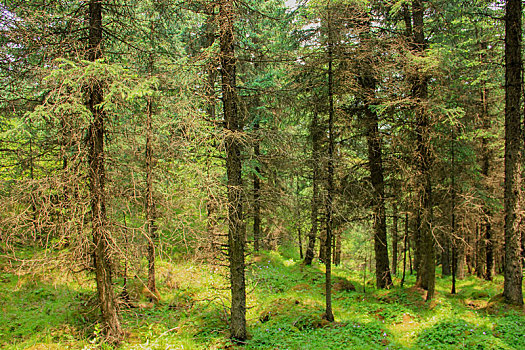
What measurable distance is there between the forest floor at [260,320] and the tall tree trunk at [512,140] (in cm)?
145

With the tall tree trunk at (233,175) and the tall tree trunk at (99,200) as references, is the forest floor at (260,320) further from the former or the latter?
the tall tree trunk at (233,175)

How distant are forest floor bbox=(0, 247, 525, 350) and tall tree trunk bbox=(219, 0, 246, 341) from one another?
0.41 meters

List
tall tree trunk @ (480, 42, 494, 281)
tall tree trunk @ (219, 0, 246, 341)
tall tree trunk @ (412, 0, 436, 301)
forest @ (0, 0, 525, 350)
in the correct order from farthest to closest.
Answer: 1. tall tree trunk @ (480, 42, 494, 281)
2. tall tree trunk @ (412, 0, 436, 301)
3. tall tree trunk @ (219, 0, 246, 341)
4. forest @ (0, 0, 525, 350)

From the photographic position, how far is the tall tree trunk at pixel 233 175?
679 cm

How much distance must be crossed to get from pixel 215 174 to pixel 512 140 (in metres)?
9.20

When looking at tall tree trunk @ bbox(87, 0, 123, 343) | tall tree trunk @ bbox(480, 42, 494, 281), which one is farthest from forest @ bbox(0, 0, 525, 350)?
tall tree trunk @ bbox(480, 42, 494, 281)

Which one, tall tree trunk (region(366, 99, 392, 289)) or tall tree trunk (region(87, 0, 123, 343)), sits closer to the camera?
tall tree trunk (region(87, 0, 123, 343))

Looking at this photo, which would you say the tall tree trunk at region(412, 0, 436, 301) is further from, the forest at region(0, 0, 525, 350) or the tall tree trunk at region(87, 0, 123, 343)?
the tall tree trunk at region(87, 0, 123, 343)

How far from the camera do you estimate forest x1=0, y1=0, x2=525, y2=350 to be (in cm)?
599

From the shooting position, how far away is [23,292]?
9.29 m

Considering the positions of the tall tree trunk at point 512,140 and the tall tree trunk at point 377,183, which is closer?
the tall tree trunk at point 512,140

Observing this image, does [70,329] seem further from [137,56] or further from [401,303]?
[401,303]

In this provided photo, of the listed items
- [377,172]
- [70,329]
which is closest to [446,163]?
[377,172]

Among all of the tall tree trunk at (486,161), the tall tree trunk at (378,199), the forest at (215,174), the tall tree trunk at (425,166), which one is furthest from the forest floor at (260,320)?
the tall tree trunk at (486,161)
